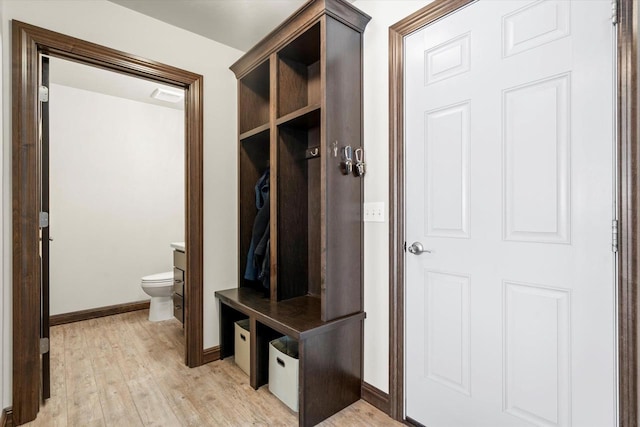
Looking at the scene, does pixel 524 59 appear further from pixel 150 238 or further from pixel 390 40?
pixel 150 238

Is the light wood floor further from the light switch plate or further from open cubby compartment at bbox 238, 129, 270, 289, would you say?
the light switch plate

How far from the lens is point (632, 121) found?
1.07 metres

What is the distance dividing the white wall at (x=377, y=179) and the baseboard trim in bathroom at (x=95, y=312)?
304cm

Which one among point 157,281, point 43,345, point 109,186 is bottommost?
point 43,345

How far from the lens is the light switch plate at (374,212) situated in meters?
1.89

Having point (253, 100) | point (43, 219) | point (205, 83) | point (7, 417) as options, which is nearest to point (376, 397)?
point (7, 417)

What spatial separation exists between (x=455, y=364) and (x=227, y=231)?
6.11ft

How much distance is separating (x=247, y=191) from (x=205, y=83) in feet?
2.93

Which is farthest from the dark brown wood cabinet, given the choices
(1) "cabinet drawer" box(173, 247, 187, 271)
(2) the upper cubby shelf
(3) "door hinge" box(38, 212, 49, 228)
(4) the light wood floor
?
(3) "door hinge" box(38, 212, 49, 228)

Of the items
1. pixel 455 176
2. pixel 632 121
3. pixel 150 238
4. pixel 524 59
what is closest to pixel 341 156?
pixel 455 176

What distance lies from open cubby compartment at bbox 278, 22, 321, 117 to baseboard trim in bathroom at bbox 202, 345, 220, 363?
1.84 metres

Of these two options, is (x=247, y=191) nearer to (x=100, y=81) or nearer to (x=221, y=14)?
(x=221, y=14)

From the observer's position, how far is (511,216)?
1.38 metres

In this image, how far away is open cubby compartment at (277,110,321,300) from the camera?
2.24m
